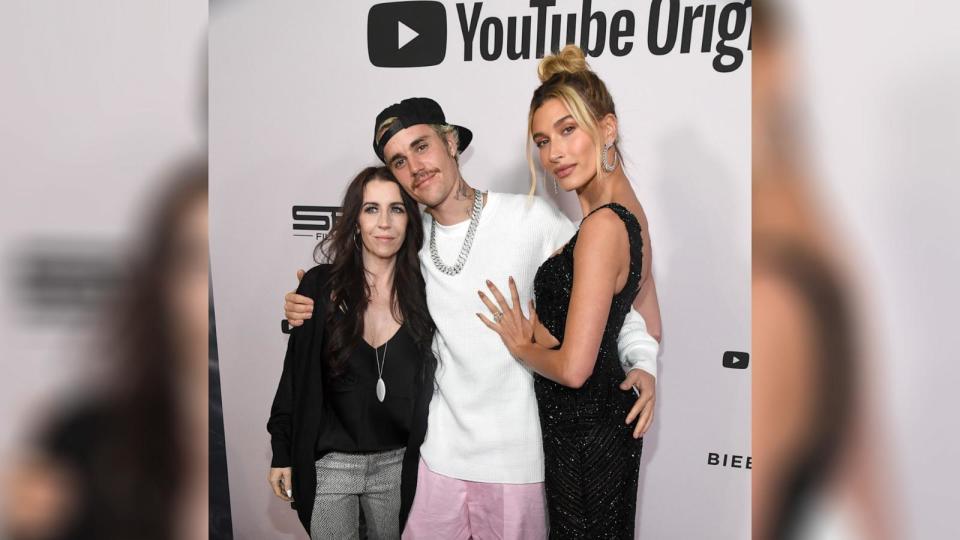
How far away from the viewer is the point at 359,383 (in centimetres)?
227

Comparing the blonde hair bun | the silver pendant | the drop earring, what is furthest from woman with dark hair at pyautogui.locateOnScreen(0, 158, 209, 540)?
the drop earring

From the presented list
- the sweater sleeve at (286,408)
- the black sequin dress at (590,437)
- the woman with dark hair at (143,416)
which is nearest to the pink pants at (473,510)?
the black sequin dress at (590,437)

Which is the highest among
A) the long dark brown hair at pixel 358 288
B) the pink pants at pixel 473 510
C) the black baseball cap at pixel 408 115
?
the black baseball cap at pixel 408 115

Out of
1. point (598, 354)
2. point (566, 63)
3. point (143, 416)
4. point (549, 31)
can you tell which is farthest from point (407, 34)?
point (143, 416)

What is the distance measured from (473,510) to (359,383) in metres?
0.48

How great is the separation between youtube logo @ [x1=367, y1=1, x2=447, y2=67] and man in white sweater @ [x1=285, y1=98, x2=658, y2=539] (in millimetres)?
661

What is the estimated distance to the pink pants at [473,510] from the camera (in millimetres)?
2211

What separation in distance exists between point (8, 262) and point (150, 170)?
508 mm

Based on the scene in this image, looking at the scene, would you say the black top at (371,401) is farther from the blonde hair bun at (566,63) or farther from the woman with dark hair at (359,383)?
the blonde hair bun at (566,63)

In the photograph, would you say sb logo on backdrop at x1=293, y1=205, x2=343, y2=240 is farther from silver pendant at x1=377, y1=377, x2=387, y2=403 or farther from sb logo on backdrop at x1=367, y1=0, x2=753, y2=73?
silver pendant at x1=377, y1=377, x2=387, y2=403

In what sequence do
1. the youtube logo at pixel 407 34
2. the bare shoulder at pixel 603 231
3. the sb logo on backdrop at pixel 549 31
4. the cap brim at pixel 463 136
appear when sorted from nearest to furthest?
the bare shoulder at pixel 603 231 → the cap brim at pixel 463 136 → the sb logo on backdrop at pixel 549 31 → the youtube logo at pixel 407 34

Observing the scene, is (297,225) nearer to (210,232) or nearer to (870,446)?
(210,232)

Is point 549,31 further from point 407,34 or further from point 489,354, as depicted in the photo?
point 489,354

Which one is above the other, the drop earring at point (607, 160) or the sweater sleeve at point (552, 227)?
the drop earring at point (607, 160)
